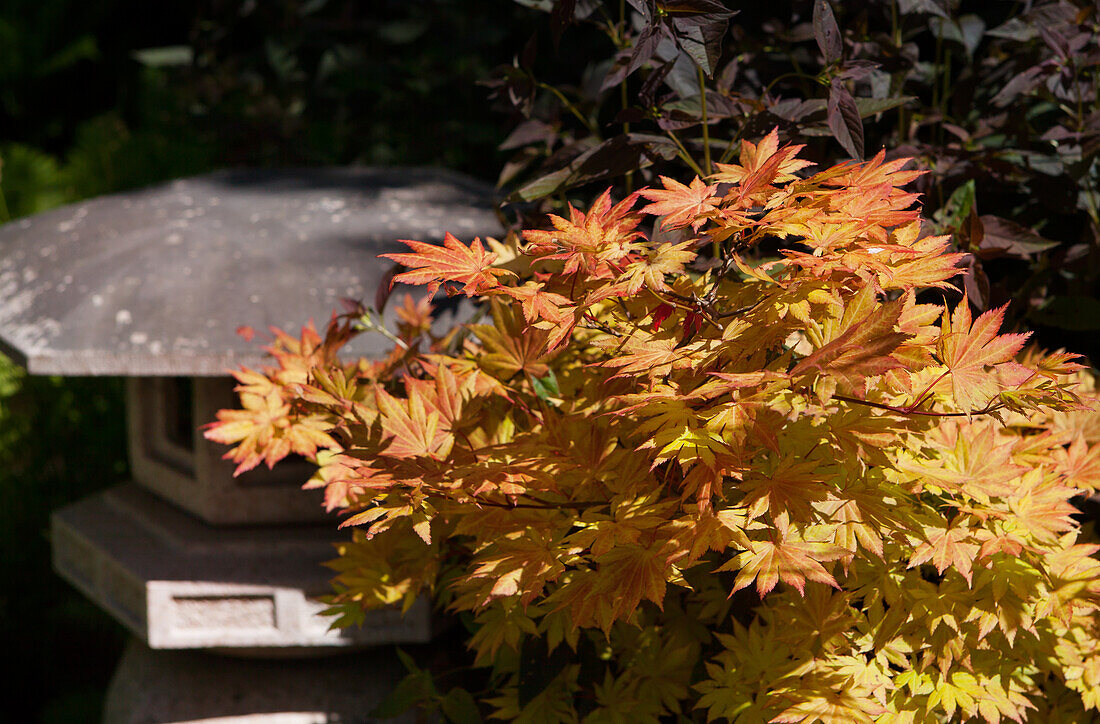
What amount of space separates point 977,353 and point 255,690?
5.55ft

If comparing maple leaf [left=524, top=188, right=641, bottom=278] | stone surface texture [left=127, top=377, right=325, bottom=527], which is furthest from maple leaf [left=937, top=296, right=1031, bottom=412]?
stone surface texture [left=127, top=377, right=325, bottom=527]

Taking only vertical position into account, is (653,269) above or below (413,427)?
above

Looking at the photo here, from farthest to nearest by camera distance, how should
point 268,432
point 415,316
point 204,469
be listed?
point 204,469, point 415,316, point 268,432

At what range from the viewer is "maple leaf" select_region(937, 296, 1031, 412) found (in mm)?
980

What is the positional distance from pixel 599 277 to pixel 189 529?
4.42 ft

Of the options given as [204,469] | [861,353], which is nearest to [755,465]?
[861,353]

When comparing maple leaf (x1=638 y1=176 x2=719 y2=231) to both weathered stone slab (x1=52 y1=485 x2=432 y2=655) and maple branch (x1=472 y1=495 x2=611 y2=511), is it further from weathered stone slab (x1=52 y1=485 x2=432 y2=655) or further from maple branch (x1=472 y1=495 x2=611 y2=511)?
weathered stone slab (x1=52 y1=485 x2=432 y2=655)

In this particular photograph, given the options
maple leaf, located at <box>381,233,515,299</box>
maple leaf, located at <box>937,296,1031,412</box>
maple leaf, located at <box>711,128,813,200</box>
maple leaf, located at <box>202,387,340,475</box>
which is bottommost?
maple leaf, located at <box>202,387,340,475</box>

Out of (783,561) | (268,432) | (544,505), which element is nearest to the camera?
(783,561)

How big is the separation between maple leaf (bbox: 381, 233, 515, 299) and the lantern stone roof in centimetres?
Answer: 61

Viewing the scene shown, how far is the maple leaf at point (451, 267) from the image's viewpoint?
103cm

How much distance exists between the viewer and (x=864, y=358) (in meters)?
0.88

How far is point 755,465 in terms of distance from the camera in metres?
1.05

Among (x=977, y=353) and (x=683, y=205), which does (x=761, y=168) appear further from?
(x=977, y=353)
